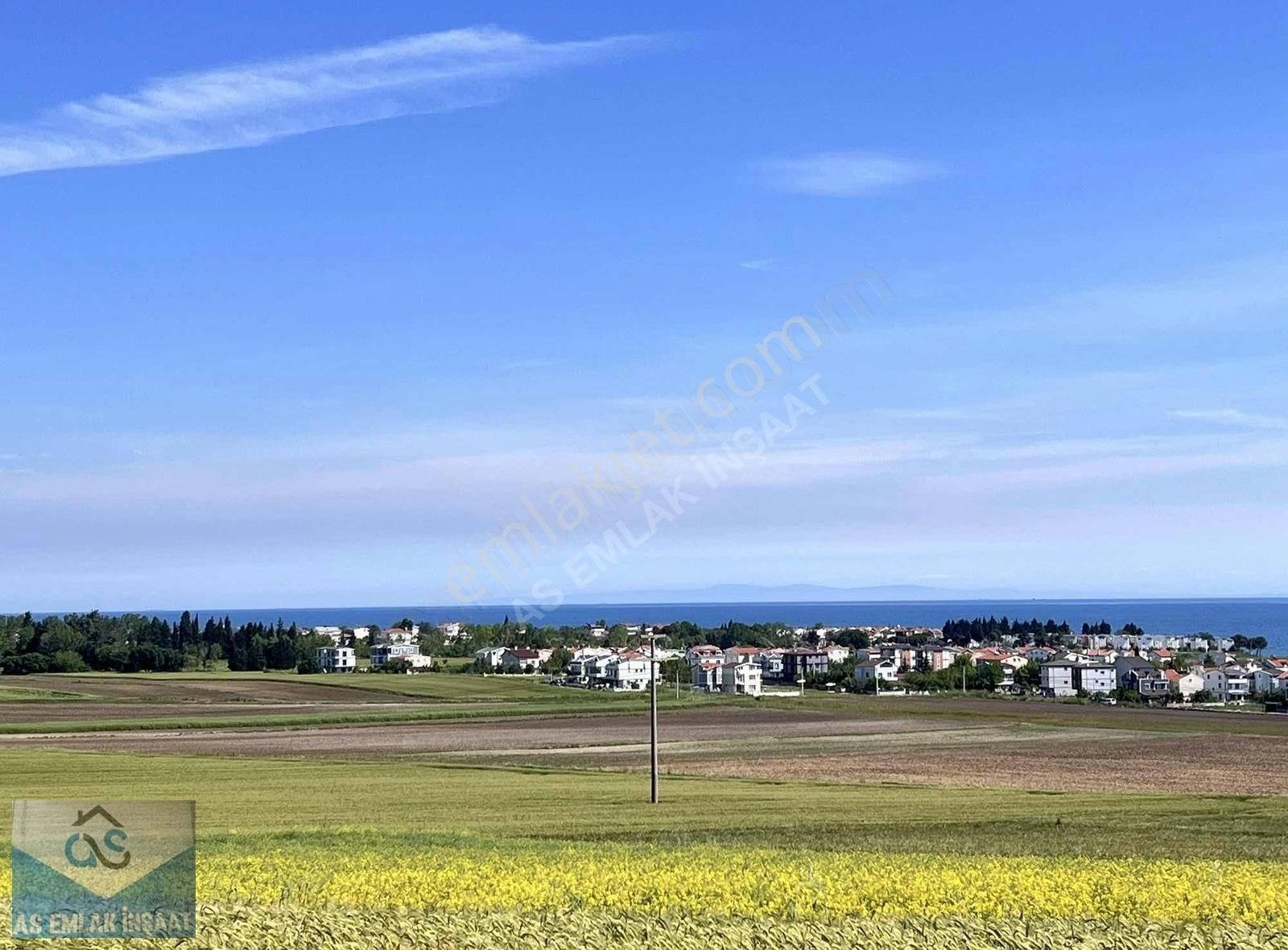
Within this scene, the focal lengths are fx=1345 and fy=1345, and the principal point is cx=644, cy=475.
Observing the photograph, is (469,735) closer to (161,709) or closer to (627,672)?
(161,709)

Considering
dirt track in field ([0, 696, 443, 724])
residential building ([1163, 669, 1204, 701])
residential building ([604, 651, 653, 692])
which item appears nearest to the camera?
dirt track in field ([0, 696, 443, 724])

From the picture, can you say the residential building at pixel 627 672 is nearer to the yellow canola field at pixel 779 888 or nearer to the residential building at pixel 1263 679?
the residential building at pixel 1263 679

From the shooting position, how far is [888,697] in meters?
141

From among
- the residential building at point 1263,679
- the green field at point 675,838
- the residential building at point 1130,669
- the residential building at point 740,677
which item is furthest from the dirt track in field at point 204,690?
the residential building at point 1263,679

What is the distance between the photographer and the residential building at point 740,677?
171 m

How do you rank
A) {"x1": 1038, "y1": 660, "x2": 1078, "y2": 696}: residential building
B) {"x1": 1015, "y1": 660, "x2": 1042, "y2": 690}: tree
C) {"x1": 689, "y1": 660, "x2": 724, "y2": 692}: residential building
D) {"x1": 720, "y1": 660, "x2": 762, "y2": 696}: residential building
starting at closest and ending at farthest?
{"x1": 720, "y1": 660, "x2": 762, "y2": 696}: residential building, {"x1": 1038, "y1": 660, "x2": 1078, "y2": 696}: residential building, {"x1": 1015, "y1": 660, "x2": 1042, "y2": 690}: tree, {"x1": 689, "y1": 660, "x2": 724, "y2": 692}: residential building

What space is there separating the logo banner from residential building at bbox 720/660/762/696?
15928 cm

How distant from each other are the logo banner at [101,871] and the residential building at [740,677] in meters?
159

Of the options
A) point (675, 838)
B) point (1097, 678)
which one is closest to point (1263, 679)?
point (1097, 678)

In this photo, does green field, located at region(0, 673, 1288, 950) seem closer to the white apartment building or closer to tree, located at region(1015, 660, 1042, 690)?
tree, located at region(1015, 660, 1042, 690)

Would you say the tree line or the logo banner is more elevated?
the logo banner

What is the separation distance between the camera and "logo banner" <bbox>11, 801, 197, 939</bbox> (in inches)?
452

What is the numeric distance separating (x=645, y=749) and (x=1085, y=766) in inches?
862

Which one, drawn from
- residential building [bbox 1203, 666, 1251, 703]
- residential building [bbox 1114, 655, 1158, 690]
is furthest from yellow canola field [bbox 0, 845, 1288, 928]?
residential building [bbox 1114, 655, 1158, 690]
